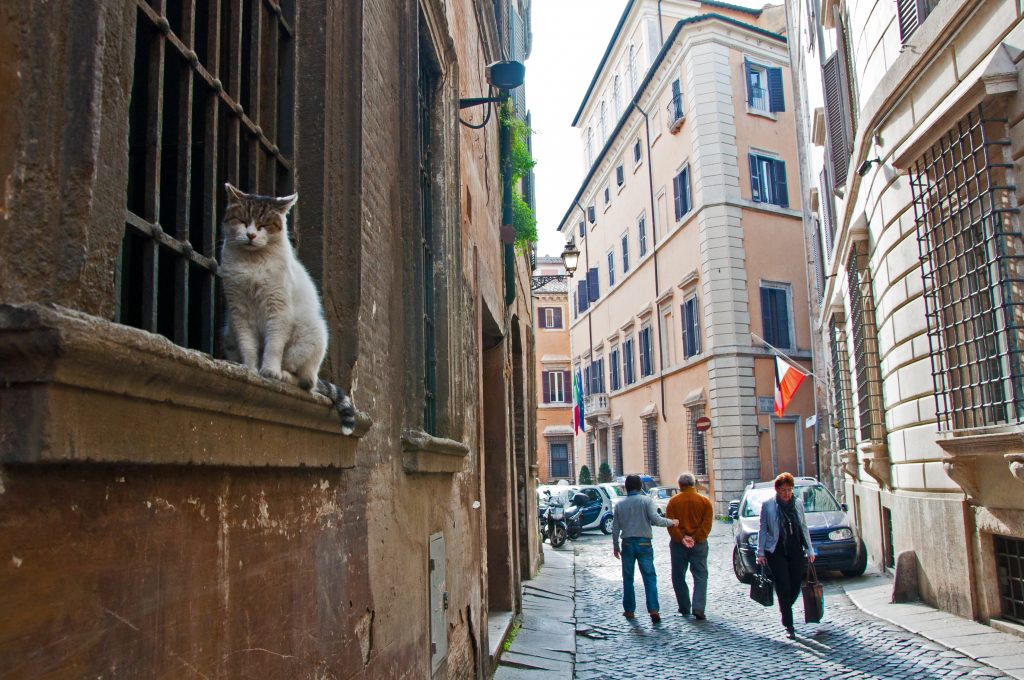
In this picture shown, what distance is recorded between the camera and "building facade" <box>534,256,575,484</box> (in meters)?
48.7

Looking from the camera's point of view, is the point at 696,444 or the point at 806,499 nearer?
the point at 806,499

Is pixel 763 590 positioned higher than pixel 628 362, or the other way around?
pixel 628 362

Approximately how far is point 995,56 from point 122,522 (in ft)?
26.3

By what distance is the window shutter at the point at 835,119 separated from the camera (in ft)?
47.3

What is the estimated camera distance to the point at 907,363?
409 inches

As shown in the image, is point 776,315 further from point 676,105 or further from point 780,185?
point 676,105

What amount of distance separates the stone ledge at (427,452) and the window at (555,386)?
1736 inches

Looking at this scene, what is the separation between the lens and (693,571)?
10.3 meters

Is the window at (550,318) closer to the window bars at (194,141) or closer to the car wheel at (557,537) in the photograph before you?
the car wheel at (557,537)

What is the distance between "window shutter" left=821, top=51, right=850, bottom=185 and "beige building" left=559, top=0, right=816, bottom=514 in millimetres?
9651

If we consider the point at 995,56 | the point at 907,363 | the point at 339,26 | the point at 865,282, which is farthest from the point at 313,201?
the point at 865,282

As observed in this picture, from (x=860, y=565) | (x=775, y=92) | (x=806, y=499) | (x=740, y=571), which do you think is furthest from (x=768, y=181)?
(x=740, y=571)

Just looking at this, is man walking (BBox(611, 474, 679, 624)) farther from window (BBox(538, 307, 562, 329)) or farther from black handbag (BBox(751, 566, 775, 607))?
window (BBox(538, 307, 562, 329))

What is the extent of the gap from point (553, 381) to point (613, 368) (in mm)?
12916
